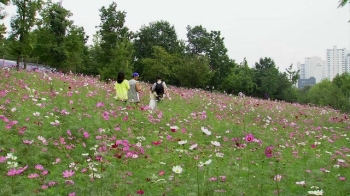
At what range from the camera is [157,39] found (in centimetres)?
4091

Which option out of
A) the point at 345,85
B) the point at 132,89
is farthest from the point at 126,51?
the point at 345,85

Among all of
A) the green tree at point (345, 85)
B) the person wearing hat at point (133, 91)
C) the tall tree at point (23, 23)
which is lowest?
the person wearing hat at point (133, 91)

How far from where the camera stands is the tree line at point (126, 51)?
16.8m

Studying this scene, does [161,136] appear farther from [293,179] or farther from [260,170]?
[293,179]

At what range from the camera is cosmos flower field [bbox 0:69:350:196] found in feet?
14.1

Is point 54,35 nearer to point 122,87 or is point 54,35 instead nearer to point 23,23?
point 23,23

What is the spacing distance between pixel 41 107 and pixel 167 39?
114ft

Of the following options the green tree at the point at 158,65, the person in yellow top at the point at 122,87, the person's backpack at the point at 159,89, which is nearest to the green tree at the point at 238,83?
the green tree at the point at 158,65

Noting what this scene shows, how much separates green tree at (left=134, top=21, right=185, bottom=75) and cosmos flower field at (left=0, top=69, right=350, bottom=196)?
102 ft

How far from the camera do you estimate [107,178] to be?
457cm

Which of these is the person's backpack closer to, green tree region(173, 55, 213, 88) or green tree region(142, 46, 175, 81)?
green tree region(173, 55, 213, 88)

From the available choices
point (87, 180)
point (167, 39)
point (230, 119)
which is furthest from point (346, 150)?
point (167, 39)

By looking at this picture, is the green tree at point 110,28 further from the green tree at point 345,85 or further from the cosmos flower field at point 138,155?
the green tree at point 345,85

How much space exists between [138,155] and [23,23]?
1308cm
